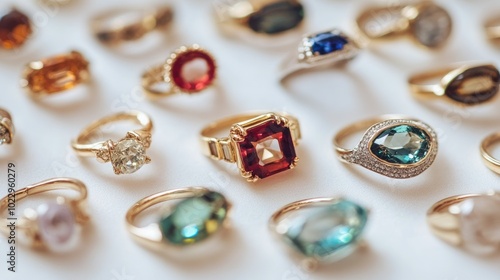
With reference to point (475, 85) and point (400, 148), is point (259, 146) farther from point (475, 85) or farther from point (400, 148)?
point (475, 85)

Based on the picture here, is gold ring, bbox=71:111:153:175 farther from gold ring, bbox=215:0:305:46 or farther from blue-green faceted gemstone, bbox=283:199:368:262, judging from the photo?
gold ring, bbox=215:0:305:46

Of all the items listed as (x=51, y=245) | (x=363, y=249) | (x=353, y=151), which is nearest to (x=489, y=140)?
(x=353, y=151)

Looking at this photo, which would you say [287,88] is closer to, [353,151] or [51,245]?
[353,151]

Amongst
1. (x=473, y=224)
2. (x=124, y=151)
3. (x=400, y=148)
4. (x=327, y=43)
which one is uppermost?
(x=327, y=43)

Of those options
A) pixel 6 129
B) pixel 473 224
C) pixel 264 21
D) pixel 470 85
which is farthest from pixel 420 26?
pixel 6 129

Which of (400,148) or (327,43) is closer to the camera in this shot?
(400,148)

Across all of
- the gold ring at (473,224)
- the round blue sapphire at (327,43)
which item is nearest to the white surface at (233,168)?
the gold ring at (473,224)
